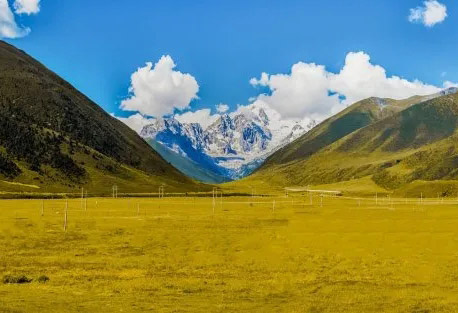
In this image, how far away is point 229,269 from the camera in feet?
169

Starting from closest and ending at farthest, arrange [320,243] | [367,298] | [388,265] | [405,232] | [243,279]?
[367,298]
[243,279]
[388,265]
[320,243]
[405,232]

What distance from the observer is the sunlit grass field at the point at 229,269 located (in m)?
35.2

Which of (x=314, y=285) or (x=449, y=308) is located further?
(x=314, y=285)

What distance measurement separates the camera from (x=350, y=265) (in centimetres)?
5422

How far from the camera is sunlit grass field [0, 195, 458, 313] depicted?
35156 mm

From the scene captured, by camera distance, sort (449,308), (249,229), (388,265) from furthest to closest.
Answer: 1. (249,229)
2. (388,265)
3. (449,308)

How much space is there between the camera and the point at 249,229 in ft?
318

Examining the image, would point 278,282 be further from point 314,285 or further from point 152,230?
point 152,230

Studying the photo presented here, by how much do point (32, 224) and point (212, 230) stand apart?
34.1 metres

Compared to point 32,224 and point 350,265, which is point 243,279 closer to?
point 350,265

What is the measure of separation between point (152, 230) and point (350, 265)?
4606 cm

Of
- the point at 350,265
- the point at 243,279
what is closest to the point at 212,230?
the point at 350,265

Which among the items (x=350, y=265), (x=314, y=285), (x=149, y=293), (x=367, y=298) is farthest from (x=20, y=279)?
(x=350, y=265)

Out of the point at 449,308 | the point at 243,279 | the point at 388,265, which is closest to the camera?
the point at 449,308
